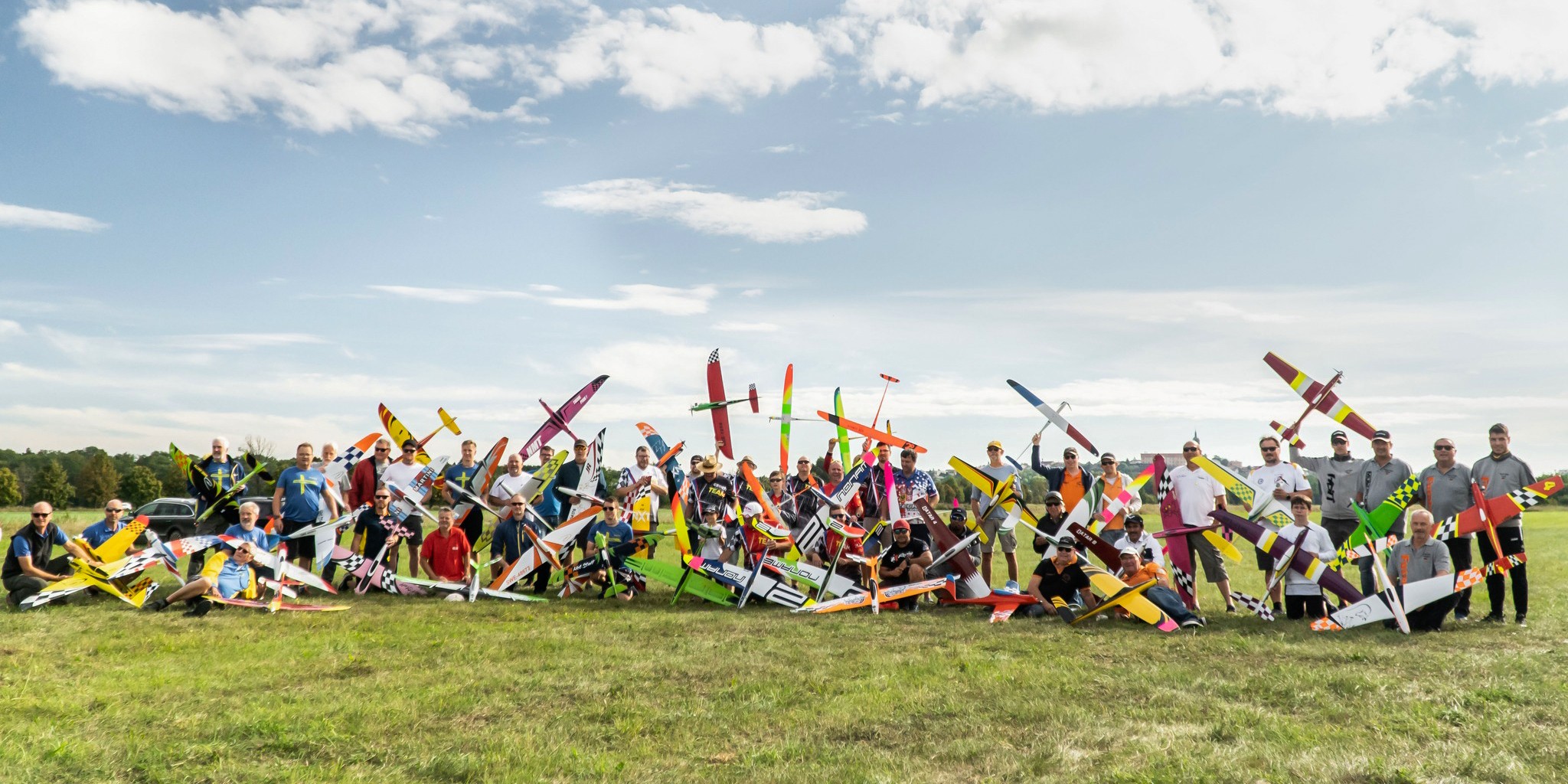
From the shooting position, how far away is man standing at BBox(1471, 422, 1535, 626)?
8648mm

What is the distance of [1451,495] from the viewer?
9.09m

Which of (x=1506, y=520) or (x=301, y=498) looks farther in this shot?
(x=301, y=498)

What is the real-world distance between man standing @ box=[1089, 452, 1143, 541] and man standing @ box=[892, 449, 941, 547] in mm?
1700

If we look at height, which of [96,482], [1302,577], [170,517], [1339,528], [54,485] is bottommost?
[54,485]

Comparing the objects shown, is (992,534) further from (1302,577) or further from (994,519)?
(1302,577)

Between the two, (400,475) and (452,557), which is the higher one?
(400,475)

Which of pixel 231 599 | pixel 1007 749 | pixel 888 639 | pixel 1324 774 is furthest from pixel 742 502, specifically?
pixel 1324 774

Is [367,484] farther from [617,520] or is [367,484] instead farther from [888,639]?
[888,639]

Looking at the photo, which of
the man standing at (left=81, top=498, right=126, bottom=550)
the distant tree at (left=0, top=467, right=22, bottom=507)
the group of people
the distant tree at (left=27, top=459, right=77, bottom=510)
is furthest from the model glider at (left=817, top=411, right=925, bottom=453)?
the distant tree at (left=0, top=467, right=22, bottom=507)

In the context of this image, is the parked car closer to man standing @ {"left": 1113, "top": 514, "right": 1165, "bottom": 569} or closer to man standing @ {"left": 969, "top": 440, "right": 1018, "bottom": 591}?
man standing @ {"left": 969, "top": 440, "right": 1018, "bottom": 591}

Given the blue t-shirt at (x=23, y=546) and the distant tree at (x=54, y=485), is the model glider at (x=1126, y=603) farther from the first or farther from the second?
the distant tree at (x=54, y=485)

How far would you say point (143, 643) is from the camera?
24.9 ft

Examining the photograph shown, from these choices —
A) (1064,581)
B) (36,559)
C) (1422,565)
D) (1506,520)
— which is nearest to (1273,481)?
(1422,565)

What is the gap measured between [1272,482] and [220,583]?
35.5 feet
